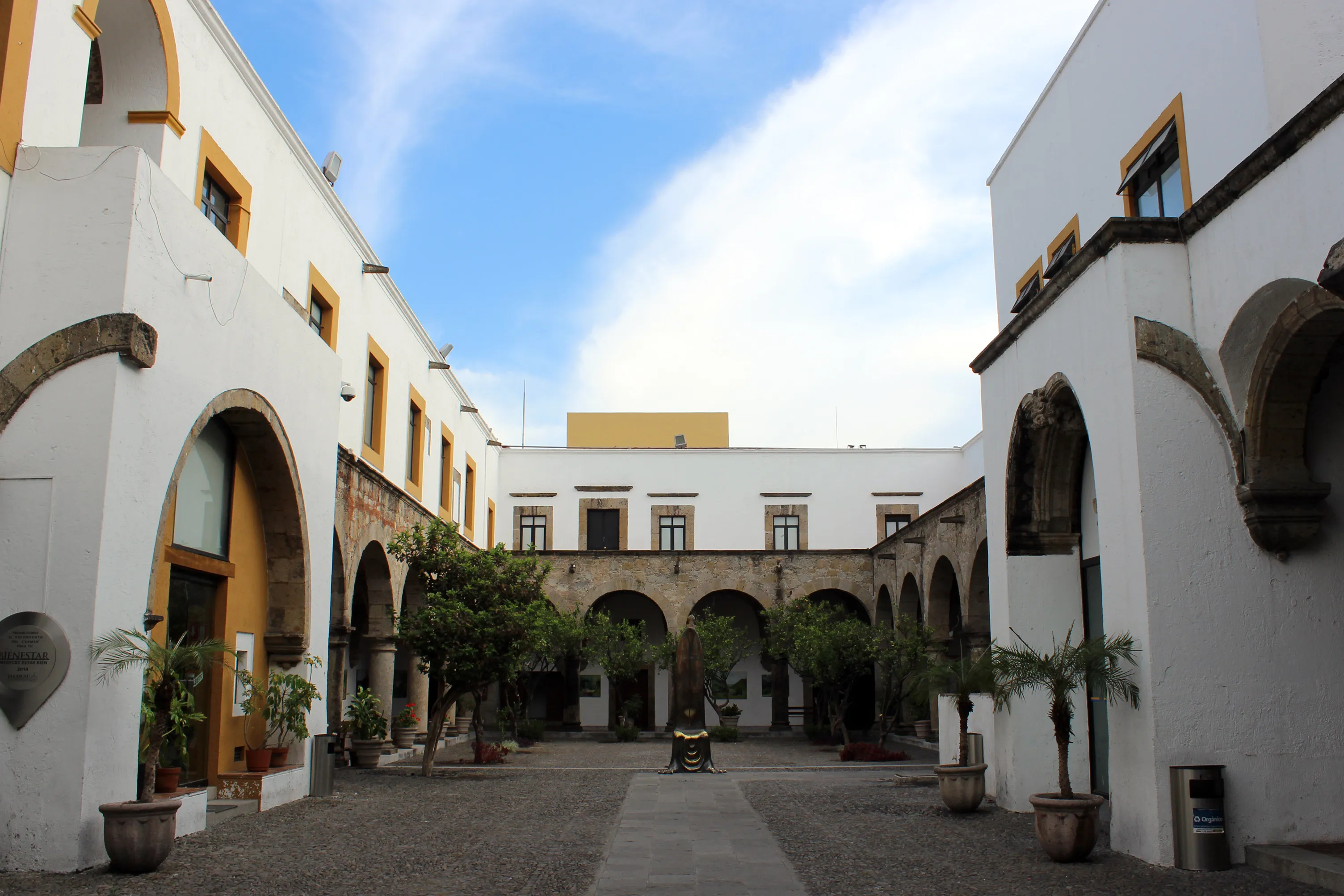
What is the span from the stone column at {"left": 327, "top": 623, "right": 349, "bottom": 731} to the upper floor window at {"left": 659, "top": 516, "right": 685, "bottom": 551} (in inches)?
595

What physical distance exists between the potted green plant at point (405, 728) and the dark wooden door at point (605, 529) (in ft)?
40.2

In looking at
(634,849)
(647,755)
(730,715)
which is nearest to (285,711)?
(634,849)

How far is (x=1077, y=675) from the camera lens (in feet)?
24.6

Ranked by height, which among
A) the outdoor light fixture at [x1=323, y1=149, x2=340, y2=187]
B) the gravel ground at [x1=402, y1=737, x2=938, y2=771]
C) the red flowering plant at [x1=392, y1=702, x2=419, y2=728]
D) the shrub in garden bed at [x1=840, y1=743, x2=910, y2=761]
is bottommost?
the gravel ground at [x1=402, y1=737, x2=938, y2=771]

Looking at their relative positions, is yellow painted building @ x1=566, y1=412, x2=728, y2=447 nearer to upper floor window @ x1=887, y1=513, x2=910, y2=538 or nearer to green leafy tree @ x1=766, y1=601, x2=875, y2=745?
upper floor window @ x1=887, y1=513, x2=910, y2=538

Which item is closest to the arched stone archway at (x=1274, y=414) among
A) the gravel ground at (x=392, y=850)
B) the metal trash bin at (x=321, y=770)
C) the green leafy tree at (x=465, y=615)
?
the gravel ground at (x=392, y=850)

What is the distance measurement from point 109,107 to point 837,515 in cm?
2278

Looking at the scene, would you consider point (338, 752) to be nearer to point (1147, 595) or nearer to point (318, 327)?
point (318, 327)

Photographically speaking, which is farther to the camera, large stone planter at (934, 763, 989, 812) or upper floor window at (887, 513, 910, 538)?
upper floor window at (887, 513, 910, 538)

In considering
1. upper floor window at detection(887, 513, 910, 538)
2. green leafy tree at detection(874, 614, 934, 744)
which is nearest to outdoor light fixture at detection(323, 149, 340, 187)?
green leafy tree at detection(874, 614, 934, 744)

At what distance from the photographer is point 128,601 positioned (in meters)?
7.42

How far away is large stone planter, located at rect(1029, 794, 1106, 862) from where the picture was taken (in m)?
7.11

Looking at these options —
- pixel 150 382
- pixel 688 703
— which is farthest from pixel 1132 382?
pixel 688 703

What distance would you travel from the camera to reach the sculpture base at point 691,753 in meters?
14.8
